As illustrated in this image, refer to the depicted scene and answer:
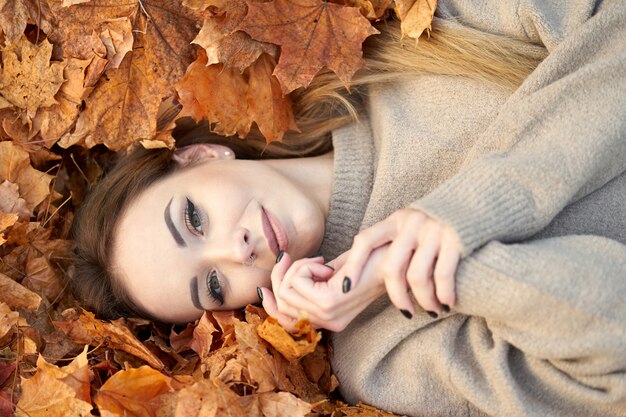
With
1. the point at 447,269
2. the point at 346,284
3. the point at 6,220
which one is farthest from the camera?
the point at 6,220

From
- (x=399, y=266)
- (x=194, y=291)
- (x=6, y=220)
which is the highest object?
(x=399, y=266)

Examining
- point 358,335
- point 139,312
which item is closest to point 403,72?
point 358,335

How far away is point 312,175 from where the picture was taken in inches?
122

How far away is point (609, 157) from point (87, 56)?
2.13m

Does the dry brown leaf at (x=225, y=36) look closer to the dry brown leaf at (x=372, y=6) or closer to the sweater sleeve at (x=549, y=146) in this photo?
the dry brown leaf at (x=372, y=6)

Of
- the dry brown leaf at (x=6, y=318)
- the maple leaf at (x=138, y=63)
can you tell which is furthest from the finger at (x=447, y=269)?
the dry brown leaf at (x=6, y=318)

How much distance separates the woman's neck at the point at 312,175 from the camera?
9.87 feet

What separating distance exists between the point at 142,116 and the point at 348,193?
3.12 ft

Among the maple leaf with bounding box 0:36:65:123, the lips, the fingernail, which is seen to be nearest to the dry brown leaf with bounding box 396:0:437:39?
the lips

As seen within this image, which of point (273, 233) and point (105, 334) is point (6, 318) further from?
point (273, 233)

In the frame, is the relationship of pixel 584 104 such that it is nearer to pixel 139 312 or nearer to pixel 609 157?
pixel 609 157

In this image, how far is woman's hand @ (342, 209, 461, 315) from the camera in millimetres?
2154

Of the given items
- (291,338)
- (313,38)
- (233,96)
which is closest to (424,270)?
(291,338)

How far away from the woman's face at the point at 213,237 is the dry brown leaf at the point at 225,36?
46cm
